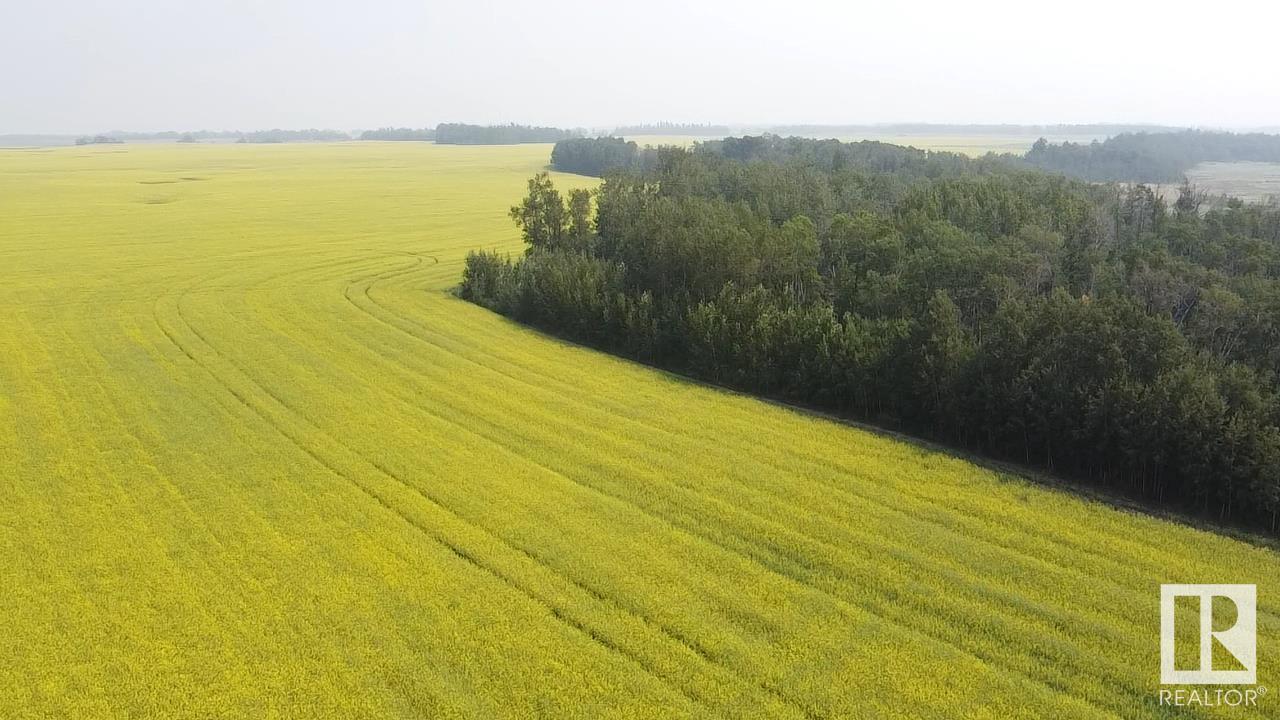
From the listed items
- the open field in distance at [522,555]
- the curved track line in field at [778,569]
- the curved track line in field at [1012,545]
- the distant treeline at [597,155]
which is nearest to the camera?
the open field in distance at [522,555]

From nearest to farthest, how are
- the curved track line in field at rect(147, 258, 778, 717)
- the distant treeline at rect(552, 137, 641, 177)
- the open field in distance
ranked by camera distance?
the open field in distance, the curved track line in field at rect(147, 258, 778, 717), the distant treeline at rect(552, 137, 641, 177)

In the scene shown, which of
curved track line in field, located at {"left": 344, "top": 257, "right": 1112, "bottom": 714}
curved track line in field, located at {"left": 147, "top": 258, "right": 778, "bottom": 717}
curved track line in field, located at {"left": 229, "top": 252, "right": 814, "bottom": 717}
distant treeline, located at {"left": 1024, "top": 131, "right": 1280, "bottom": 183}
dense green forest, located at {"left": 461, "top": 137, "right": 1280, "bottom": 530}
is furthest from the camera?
distant treeline, located at {"left": 1024, "top": 131, "right": 1280, "bottom": 183}

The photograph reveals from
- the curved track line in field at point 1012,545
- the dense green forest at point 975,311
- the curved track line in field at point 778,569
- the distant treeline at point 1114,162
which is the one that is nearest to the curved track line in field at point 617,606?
the curved track line in field at point 778,569

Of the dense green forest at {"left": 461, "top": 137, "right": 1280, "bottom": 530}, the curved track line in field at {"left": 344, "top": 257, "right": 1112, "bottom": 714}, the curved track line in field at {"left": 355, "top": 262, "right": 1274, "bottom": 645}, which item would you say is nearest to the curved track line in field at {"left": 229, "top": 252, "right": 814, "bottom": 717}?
the curved track line in field at {"left": 344, "top": 257, "right": 1112, "bottom": 714}

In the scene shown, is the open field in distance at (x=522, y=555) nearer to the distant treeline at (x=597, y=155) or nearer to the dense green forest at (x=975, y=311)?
the dense green forest at (x=975, y=311)

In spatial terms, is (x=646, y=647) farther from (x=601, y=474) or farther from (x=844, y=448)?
(x=844, y=448)

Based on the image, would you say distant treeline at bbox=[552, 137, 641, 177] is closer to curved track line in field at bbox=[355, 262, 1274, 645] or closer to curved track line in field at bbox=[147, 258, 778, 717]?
curved track line in field at bbox=[147, 258, 778, 717]

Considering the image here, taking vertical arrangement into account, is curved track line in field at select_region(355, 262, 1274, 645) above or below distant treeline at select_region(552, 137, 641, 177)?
below
